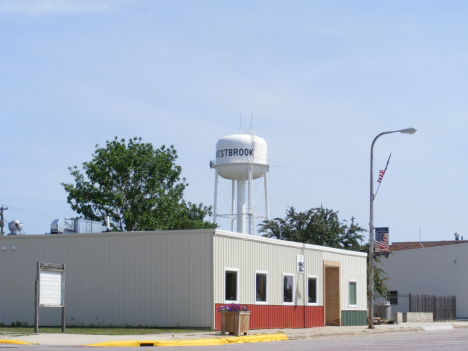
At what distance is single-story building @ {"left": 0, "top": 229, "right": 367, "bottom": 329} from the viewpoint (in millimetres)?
28922

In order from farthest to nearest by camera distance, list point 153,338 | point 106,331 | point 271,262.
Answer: point 271,262, point 106,331, point 153,338

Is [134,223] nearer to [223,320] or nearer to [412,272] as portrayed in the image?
[412,272]

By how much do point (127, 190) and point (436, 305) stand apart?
931 inches

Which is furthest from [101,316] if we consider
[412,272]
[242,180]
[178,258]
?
[412,272]

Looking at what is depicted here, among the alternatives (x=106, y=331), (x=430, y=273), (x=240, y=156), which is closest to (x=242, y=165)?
(x=240, y=156)

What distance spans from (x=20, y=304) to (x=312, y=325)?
43.7 feet

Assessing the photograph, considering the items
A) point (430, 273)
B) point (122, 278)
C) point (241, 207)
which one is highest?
point (241, 207)

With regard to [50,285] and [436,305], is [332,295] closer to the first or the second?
[50,285]

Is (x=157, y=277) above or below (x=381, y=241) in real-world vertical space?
below

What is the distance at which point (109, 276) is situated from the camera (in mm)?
30203

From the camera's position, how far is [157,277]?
96.6 feet

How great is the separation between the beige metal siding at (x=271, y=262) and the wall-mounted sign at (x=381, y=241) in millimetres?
2977

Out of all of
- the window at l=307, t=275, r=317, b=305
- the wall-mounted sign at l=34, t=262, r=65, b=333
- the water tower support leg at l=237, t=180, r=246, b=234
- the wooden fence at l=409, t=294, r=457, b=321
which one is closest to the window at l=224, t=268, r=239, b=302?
the window at l=307, t=275, r=317, b=305

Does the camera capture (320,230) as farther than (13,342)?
Yes
